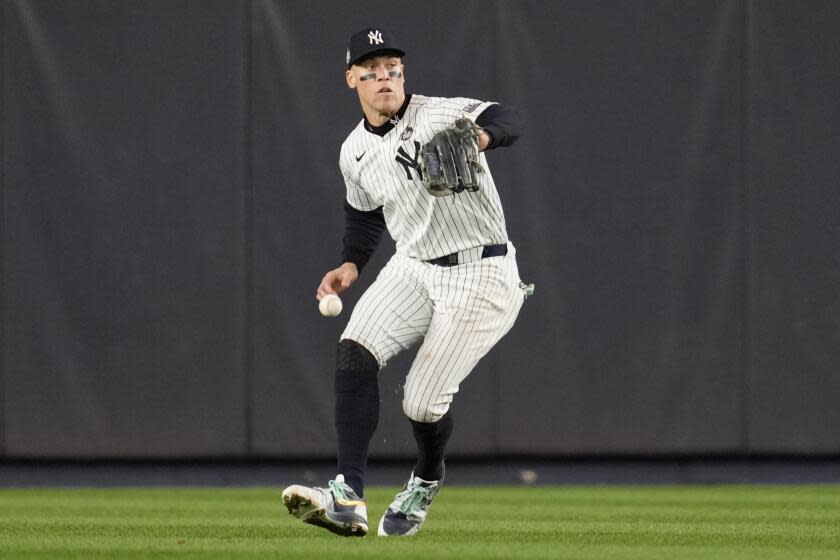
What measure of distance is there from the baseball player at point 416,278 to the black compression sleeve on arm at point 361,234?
0.08 m

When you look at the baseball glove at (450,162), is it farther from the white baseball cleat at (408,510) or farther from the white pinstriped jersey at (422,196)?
the white baseball cleat at (408,510)

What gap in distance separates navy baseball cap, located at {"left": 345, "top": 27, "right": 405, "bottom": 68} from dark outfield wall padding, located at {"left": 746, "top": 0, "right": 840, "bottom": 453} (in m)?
3.53

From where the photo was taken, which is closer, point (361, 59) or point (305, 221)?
point (361, 59)

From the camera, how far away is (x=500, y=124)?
16.0ft

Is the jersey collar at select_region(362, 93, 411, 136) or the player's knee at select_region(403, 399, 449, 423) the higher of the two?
the jersey collar at select_region(362, 93, 411, 136)

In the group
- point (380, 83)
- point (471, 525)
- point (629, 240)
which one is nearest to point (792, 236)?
point (629, 240)

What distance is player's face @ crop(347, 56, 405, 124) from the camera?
16.7 ft

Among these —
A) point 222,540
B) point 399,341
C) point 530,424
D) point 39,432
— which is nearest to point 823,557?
point 399,341

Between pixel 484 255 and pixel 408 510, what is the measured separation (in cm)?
91

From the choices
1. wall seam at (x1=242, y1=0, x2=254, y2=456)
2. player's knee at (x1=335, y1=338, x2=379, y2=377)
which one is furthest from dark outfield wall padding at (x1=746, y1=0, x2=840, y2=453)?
player's knee at (x1=335, y1=338, x2=379, y2=377)

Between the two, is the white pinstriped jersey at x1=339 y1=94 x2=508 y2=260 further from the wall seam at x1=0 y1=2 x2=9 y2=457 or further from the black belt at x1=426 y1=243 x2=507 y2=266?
the wall seam at x1=0 y1=2 x2=9 y2=457

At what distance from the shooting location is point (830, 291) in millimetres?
8078

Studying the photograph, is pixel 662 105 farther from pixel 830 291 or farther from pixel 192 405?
pixel 192 405

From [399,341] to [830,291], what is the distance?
12.7ft
